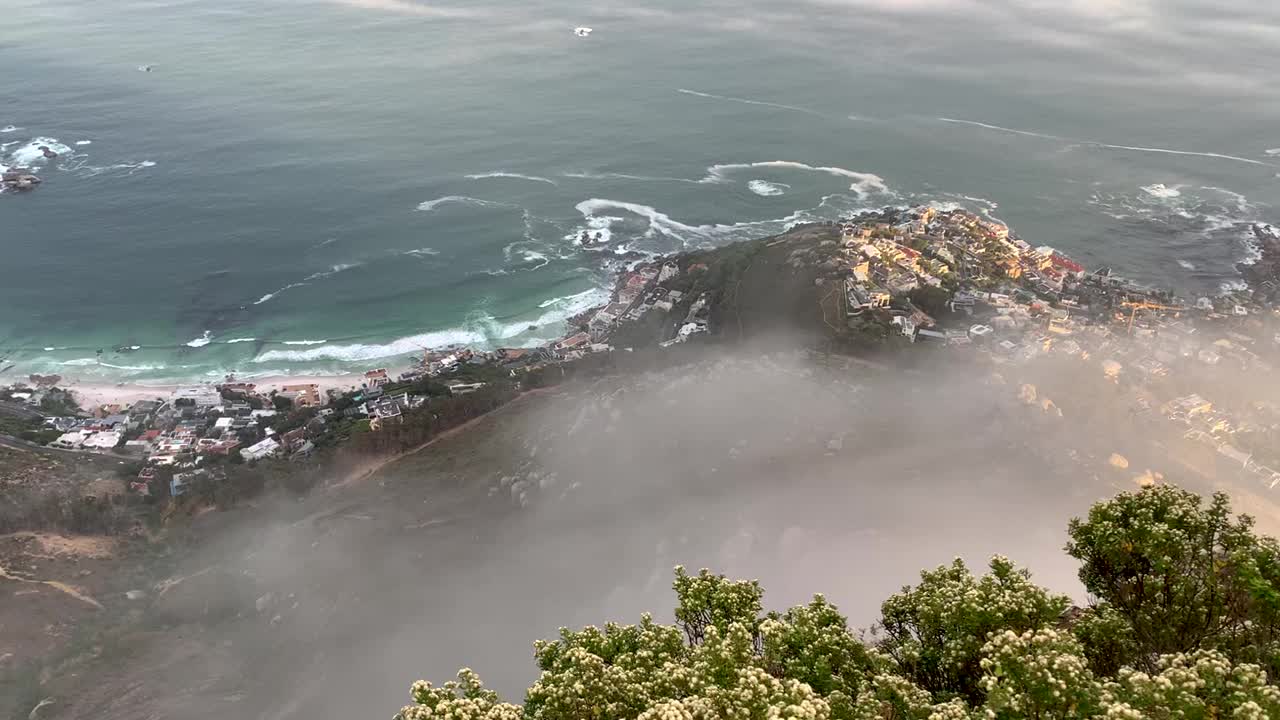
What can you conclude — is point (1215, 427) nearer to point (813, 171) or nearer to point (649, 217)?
point (649, 217)

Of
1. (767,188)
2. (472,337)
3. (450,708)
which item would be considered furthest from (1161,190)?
(450,708)

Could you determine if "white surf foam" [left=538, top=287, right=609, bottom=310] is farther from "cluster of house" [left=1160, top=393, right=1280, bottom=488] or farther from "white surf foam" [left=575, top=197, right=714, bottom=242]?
"cluster of house" [left=1160, top=393, right=1280, bottom=488]

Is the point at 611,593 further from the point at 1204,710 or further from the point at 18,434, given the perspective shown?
the point at 18,434

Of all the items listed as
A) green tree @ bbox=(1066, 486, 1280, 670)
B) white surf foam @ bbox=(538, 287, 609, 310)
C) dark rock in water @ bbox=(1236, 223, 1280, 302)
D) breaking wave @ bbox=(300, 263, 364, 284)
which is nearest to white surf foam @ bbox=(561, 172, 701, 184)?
white surf foam @ bbox=(538, 287, 609, 310)

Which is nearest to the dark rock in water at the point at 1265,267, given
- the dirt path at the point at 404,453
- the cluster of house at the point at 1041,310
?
the cluster of house at the point at 1041,310

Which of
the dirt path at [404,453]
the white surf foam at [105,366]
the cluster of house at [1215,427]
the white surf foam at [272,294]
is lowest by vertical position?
the white surf foam at [105,366]

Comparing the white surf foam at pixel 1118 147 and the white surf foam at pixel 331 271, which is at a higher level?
the white surf foam at pixel 1118 147

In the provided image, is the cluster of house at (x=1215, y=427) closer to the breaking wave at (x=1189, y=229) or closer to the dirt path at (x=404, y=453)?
the breaking wave at (x=1189, y=229)
